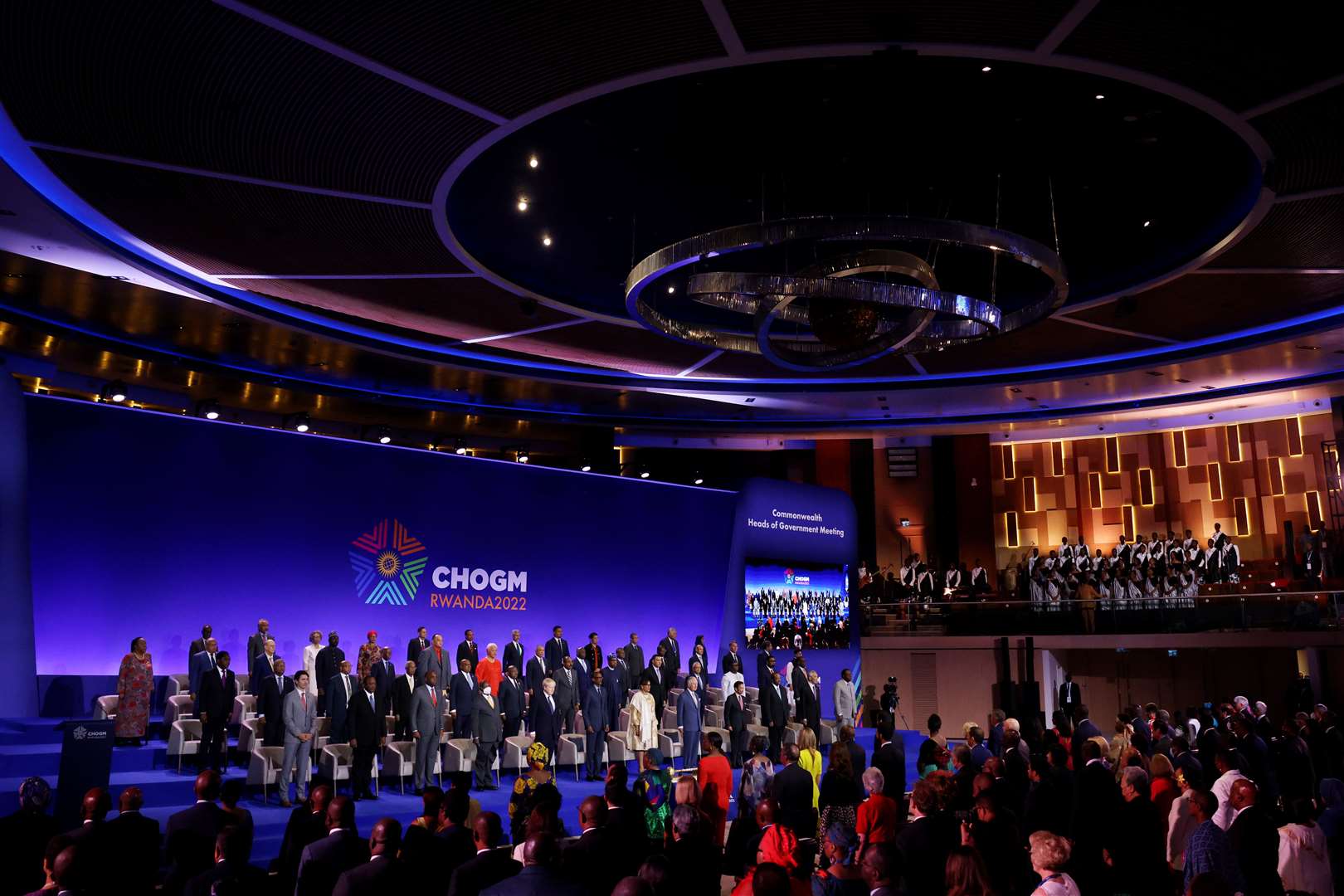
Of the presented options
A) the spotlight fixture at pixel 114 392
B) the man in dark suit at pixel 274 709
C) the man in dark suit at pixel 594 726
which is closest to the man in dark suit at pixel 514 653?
the man in dark suit at pixel 594 726

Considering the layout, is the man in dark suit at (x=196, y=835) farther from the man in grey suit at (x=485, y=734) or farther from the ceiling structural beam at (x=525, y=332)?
the ceiling structural beam at (x=525, y=332)

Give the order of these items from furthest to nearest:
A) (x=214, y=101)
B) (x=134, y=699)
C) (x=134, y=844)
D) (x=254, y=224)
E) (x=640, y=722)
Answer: (x=640, y=722), (x=134, y=699), (x=254, y=224), (x=214, y=101), (x=134, y=844)

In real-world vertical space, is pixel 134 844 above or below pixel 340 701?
below

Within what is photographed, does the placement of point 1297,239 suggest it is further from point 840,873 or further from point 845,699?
point 845,699

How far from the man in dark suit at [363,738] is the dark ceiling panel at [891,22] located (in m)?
7.99

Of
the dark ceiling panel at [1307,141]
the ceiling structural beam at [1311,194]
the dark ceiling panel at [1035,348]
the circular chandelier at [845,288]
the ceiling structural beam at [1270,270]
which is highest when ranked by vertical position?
the dark ceiling panel at [1035,348]

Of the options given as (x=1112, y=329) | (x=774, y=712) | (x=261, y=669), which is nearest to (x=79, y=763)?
(x=261, y=669)

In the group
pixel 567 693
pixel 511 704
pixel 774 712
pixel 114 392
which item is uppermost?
pixel 114 392

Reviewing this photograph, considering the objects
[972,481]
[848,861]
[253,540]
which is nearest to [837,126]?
[848,861]

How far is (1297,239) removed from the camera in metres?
11.5

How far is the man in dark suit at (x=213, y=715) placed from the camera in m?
11.6

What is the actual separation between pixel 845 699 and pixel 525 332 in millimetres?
8971

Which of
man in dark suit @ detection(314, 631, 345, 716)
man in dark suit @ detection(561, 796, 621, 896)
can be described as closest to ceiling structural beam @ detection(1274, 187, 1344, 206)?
man in dark suit @ detection(561, 796, 621, 896)

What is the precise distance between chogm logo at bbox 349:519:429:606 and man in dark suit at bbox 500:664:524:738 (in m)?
4.11
